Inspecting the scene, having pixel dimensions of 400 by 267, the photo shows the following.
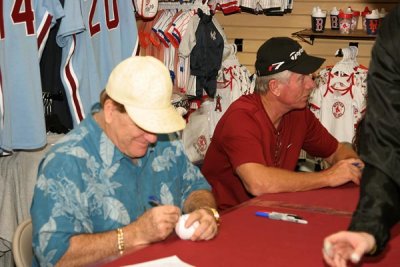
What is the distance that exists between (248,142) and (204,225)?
3.03 feet

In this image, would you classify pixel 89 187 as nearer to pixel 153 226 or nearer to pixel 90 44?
pixel 153 226

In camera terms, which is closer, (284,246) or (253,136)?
(284,246)

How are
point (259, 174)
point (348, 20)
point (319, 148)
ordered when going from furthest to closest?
point (348, 20) < point (319, 148) < point (259, 174)

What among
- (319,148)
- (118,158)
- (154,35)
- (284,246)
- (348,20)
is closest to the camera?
(284,246)

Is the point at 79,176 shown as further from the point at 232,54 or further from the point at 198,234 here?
the point at 232,54

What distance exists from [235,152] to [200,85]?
217 centimetres

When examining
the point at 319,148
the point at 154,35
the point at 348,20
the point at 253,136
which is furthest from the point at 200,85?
the point at 253,136

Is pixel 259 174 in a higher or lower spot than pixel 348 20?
lower

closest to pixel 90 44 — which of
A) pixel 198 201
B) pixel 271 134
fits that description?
pixel 271 134

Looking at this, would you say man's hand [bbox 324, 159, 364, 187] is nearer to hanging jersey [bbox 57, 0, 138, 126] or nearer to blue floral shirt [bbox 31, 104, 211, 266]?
blue floral shirt [bbox 31, 104, 211, 266]

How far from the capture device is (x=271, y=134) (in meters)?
3.20

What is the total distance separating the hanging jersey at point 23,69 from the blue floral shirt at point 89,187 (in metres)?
1.32

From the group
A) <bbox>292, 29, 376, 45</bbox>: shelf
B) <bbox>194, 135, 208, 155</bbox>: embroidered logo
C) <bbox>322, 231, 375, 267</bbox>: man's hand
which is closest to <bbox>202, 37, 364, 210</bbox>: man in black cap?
<bbox>322, 231, 375, 267</bbox>: man's hand

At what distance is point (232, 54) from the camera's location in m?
5.53
